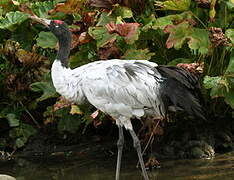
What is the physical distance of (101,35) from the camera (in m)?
8.05

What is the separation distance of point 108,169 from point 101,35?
70.0 inches

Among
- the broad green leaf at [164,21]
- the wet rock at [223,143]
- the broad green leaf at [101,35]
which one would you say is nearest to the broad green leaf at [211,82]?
the broad green leaf at [164,21]

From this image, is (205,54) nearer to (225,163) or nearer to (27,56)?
(225,163)

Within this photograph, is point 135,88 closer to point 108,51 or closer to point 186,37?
point 186,37

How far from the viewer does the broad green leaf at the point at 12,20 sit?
352 inches

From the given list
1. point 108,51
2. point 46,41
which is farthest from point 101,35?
point 46,41

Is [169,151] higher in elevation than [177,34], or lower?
lower

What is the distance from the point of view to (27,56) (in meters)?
9.30

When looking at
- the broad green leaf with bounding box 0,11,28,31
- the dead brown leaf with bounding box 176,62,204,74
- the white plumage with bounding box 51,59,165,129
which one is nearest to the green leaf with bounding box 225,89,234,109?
the dead brown leaf with bounding box 176,62,204,74

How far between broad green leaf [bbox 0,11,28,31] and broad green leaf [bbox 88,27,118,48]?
1297mm

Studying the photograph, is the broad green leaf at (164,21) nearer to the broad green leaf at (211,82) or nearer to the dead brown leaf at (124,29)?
the dead brown leaf at (124,29)

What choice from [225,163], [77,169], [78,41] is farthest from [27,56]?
[225,163]

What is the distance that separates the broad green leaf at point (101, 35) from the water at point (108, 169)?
166 centimetres

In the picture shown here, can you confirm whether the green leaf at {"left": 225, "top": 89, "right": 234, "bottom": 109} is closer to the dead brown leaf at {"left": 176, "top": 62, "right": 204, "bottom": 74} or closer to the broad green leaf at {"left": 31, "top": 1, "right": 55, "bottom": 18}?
the dead brown leaf at {"left": 176, "top": 62, "right": 204, "bottom": 74}
